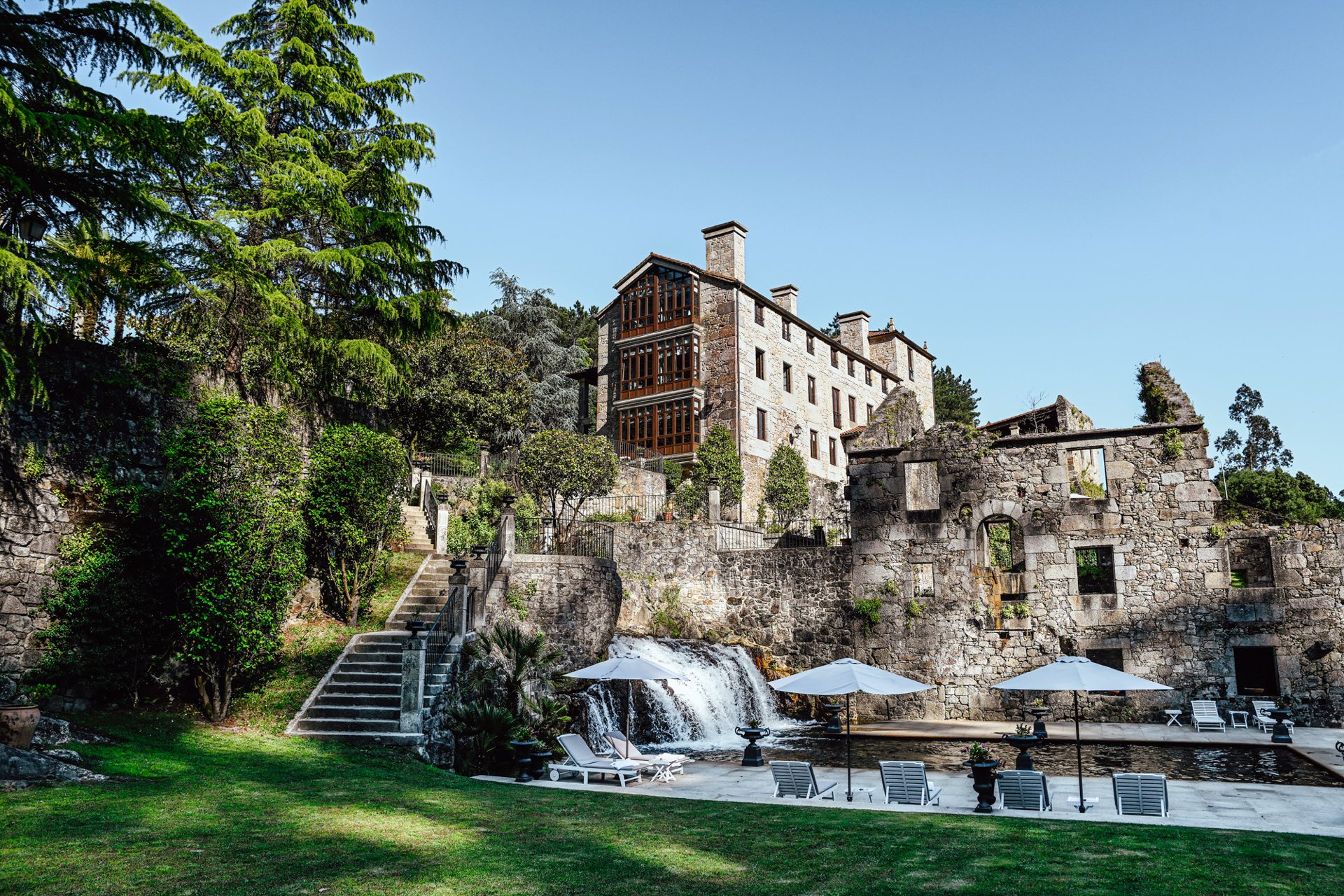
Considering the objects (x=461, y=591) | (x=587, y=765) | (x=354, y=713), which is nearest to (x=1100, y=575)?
(x=587, y=765)

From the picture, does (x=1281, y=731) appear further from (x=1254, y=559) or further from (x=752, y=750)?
(x=752, y=750)

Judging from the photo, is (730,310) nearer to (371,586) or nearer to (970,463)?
(970,463)

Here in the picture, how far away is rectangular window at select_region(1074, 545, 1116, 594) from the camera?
2338 centimetres

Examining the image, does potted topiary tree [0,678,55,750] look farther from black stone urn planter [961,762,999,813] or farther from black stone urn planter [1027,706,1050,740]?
black stone urn planter [1027,706,1050,740]

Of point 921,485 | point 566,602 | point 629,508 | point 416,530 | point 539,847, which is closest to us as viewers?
point 539,847

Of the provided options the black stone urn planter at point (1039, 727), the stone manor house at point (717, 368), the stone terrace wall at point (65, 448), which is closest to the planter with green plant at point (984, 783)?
the black stone urn planter at point (1039, 727)

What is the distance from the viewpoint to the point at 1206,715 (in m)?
21.1

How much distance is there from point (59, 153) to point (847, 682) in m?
15.5

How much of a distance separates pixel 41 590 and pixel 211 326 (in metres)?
7.74

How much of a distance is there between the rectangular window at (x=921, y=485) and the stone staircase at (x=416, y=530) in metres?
13.8

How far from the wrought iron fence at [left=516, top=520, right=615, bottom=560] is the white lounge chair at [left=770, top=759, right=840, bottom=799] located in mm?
14016

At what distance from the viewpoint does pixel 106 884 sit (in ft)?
21.8

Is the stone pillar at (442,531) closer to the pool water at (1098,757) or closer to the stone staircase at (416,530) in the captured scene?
the stone staircase at (416,530)

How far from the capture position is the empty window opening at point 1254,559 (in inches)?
883
